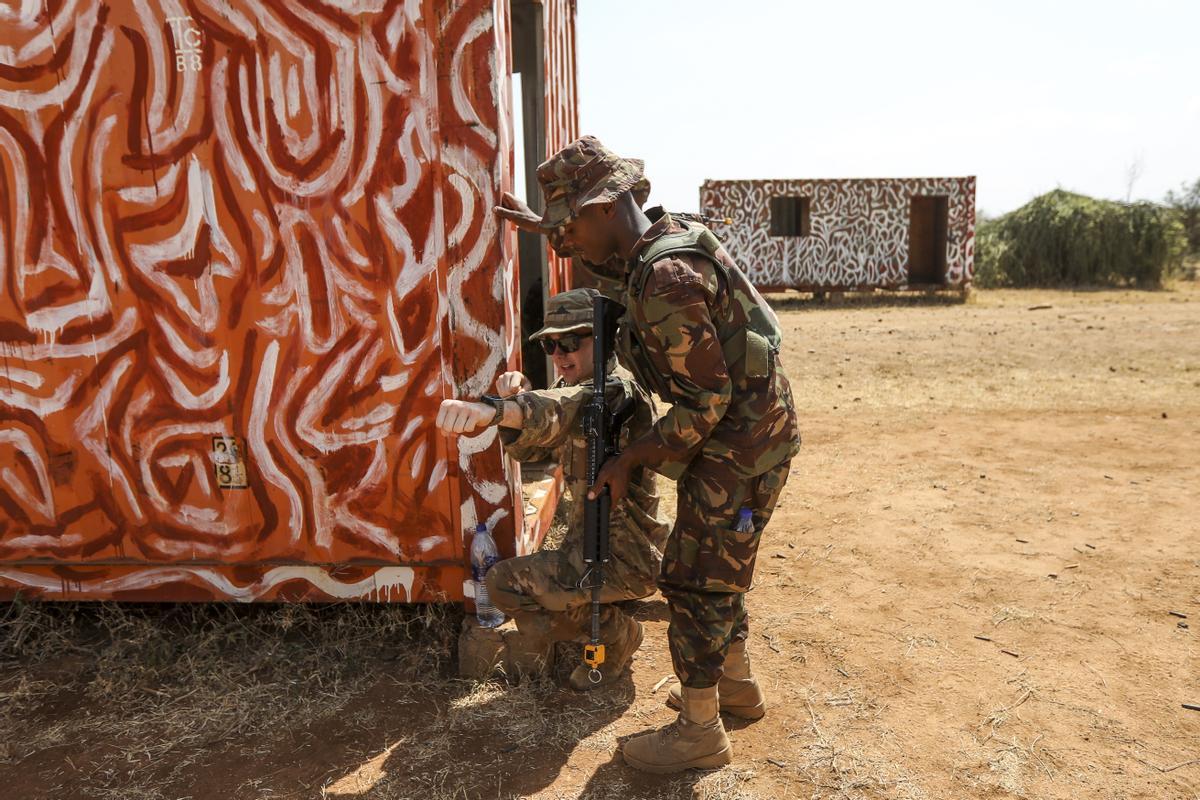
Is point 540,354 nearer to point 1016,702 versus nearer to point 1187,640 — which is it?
point 1016,702

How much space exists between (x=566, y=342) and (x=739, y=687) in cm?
150

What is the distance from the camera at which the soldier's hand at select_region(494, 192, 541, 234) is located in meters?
3.27

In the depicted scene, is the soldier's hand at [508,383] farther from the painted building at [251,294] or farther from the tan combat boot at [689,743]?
the tan combat boot at [689,743]

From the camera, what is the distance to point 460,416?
2.74 metres

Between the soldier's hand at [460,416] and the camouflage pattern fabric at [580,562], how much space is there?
0.42 m

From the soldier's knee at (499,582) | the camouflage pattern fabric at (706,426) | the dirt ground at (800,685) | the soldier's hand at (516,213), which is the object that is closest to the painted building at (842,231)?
the dirt ground at (800,685)

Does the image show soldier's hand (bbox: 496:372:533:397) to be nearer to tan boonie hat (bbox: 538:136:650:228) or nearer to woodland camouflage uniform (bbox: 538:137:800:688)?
woodland camouflage uniform (bbox: 538:137:800:688)

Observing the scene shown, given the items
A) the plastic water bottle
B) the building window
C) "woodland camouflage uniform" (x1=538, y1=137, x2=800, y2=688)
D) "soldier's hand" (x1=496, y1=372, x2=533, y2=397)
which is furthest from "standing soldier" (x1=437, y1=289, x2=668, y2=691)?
the building window

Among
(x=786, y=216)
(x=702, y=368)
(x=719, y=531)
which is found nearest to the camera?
(x=702, y=368)

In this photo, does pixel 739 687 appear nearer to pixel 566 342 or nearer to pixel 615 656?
pixel 615 656

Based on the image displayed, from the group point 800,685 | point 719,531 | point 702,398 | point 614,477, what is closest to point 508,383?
point 614,477

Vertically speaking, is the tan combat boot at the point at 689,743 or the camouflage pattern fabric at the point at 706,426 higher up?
the camouflage pattern fabric at the point at 706,426

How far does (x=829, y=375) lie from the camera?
1025 cm

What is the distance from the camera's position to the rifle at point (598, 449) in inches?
114
